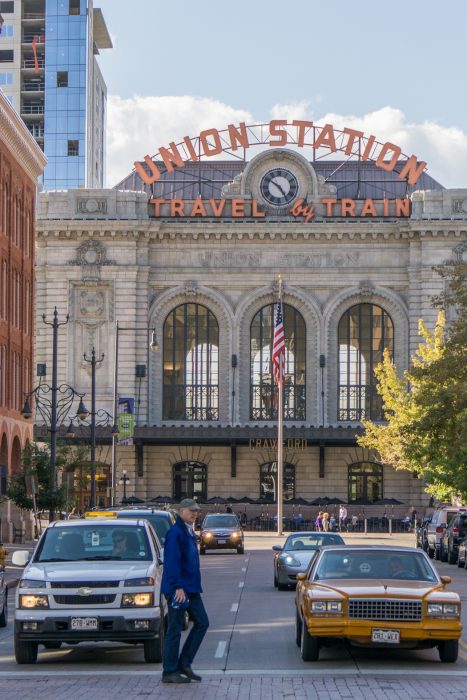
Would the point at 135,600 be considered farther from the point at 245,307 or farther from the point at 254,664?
the point at 245,307

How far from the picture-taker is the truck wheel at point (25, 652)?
1892cm

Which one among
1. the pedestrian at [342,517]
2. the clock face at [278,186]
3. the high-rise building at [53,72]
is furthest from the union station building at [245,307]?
the high-rise building at [53,72]

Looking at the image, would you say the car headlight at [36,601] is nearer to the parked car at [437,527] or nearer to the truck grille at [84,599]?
the truck grille at [84,599]

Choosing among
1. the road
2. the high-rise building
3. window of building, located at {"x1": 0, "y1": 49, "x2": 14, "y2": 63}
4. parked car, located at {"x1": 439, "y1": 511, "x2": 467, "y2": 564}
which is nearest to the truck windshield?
the road

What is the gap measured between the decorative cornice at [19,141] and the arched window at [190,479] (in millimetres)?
26568

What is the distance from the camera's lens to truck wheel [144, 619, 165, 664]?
1906 cm

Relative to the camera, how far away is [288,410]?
302ft

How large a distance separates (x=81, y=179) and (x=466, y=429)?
364 ft

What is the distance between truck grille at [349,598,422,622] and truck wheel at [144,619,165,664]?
2580 mm

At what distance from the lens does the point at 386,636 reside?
18234 millimetres

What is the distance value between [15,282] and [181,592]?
165 ft

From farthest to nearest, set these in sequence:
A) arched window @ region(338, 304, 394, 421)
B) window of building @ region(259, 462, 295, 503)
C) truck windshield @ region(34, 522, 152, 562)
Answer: window of building @ region(259, 462, 295, 503) → arched window @ region(338, 304, 394, 421) → truck windshield @ region(34, 522, 152, 562)

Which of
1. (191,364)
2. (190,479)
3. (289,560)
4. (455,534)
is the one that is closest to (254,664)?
(289,560)

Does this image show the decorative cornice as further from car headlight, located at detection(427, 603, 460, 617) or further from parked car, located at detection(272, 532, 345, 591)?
car headlight, located at detection(427, 603, 460, 617)
